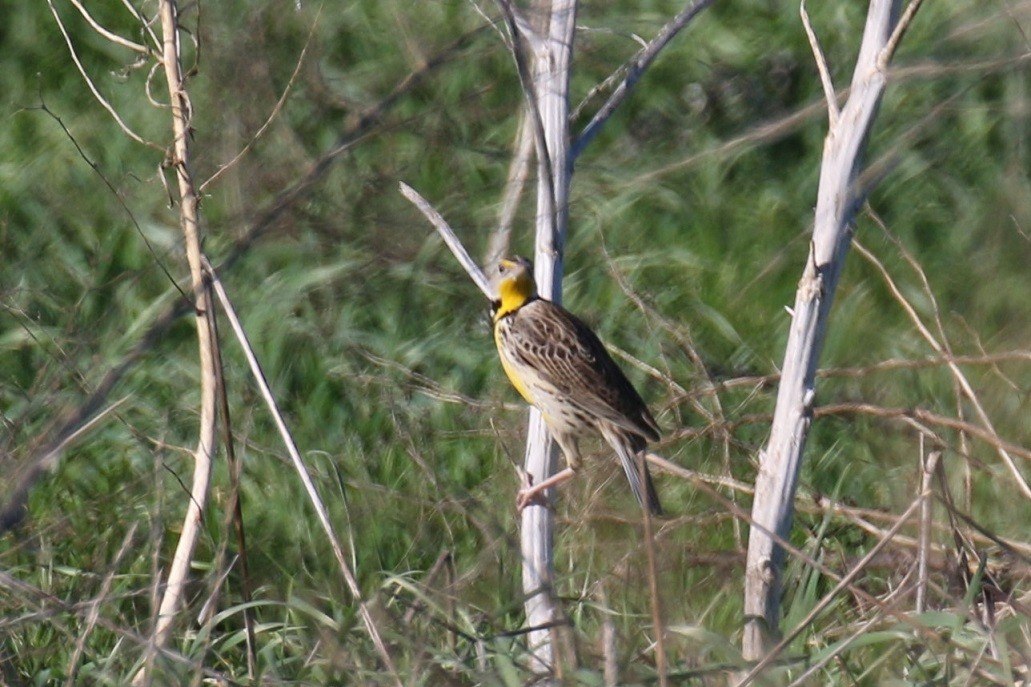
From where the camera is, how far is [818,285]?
3967 mm

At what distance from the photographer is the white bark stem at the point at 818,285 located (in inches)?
156

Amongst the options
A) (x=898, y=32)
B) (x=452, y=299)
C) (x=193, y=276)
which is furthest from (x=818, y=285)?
(x=452, y=299)

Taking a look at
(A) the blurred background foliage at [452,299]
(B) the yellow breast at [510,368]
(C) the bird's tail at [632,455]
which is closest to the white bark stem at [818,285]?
(A) the blurred background foliage at [452,299]

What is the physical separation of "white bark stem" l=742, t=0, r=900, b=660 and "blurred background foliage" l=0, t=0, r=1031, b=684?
255 millimetres

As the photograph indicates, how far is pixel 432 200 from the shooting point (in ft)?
23.5

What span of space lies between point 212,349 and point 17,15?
4983 millimetres

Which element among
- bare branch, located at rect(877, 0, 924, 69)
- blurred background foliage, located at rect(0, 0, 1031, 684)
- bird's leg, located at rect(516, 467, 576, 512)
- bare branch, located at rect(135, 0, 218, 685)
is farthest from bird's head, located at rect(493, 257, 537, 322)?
bare branch, located at rect(877, 0, 924, 69)

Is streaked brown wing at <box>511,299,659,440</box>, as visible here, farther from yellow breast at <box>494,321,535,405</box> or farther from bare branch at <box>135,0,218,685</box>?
bare branch at <box>135,0,218,685</box>

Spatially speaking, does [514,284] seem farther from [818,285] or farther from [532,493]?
[818,285]

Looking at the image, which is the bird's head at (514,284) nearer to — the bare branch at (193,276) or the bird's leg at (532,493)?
the bird's leg at (532,493)

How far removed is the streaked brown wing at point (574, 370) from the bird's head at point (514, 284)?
64 mm

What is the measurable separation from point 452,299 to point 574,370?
1.60 metres

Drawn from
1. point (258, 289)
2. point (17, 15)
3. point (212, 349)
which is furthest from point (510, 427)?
point (17, 15)

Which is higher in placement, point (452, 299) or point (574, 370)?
point (574, 370)
